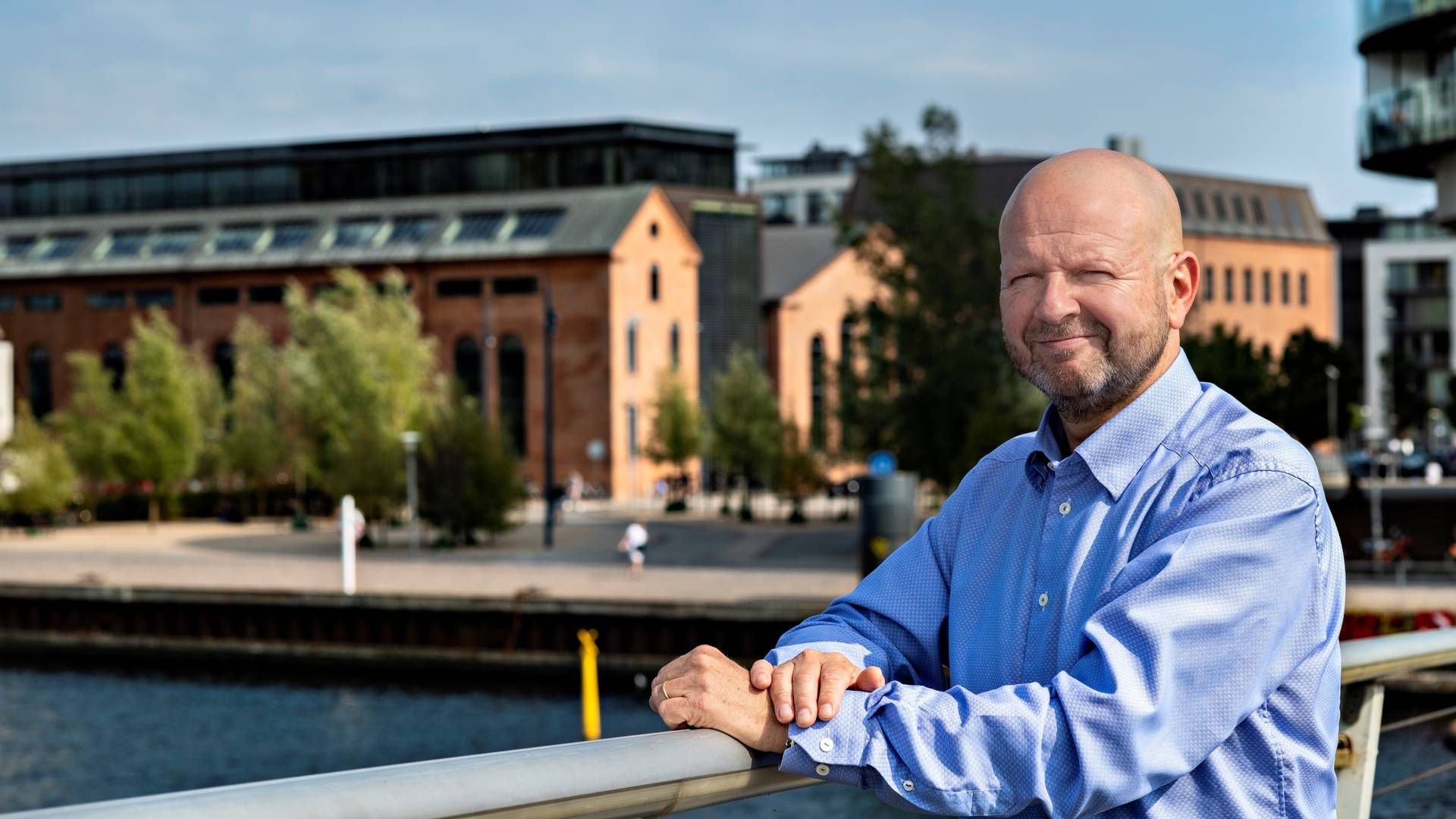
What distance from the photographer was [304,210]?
83750mm

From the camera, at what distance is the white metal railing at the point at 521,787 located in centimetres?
170

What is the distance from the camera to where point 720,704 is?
232 cm

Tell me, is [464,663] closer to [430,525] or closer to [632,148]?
[430,525]

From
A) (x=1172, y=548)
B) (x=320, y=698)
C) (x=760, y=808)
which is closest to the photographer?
(x=1172, y=548)

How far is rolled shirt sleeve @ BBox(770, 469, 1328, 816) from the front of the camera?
2129mm

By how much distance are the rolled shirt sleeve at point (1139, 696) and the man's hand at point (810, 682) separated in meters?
0.08

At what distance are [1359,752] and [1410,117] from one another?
78.9ft

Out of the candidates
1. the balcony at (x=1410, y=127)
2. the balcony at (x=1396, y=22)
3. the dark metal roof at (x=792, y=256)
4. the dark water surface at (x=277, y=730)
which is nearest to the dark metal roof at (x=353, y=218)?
the dark metal roof at (x=792, y=256)

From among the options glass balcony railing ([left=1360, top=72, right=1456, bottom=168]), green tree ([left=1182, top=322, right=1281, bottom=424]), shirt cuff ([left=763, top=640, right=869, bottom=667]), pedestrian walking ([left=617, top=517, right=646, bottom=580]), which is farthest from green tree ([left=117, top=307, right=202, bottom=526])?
shirt cuff ([left=763, top=640, right=869, bottom=667])

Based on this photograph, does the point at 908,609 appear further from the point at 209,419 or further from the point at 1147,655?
the point at 209,419

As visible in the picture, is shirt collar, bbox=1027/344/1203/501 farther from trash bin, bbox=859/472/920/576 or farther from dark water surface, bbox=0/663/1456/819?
trash bin, bbox=859/472/920/576

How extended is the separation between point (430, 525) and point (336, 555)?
274cm

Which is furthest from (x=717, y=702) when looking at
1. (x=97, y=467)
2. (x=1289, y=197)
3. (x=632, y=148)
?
(x=1289, y=197)

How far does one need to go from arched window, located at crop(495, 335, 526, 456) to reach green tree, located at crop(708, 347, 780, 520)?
16.4m
